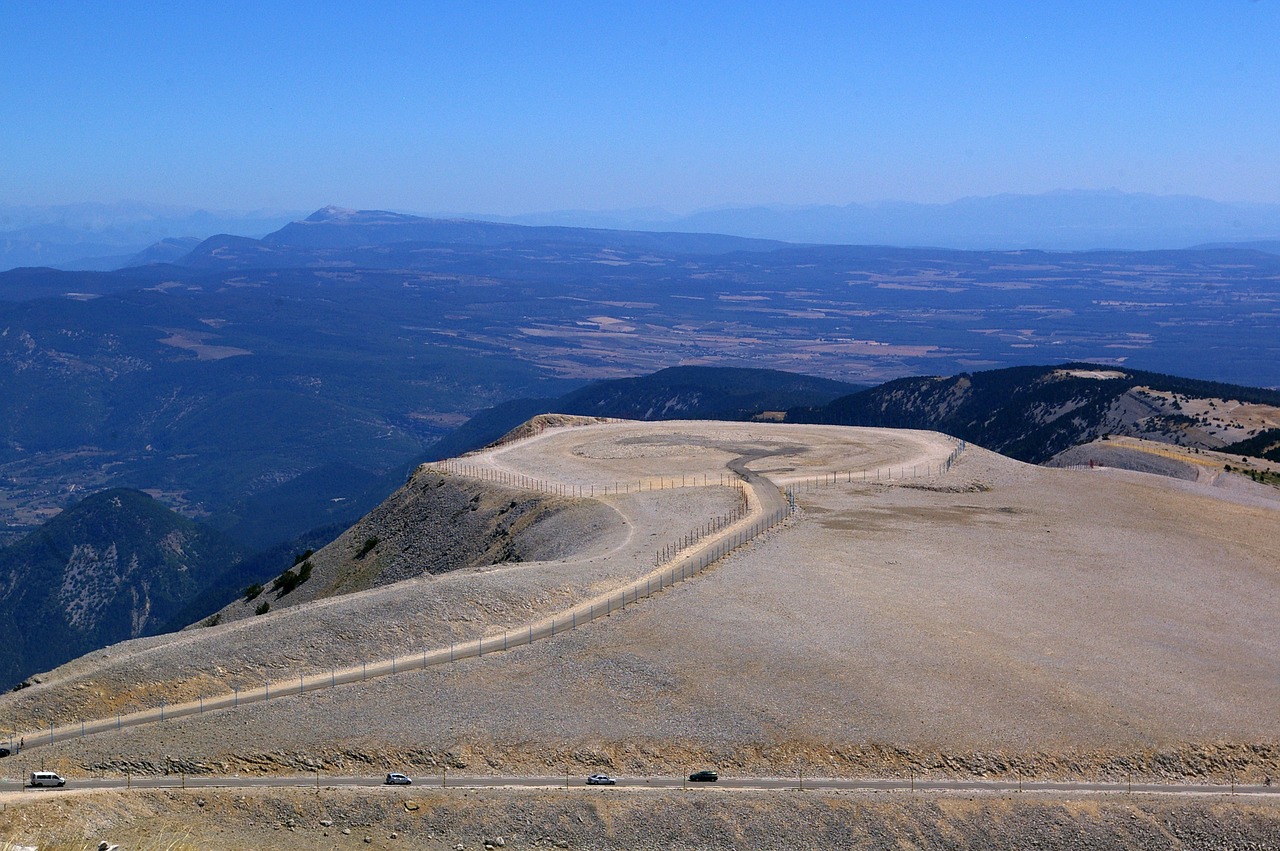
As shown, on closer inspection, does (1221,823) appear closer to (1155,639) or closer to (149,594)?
(1155,639)

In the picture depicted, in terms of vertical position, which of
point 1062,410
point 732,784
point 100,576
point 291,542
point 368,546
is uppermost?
point 1062,410

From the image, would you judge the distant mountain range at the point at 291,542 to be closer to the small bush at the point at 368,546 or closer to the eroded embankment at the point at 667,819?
the small bush at the point at 368,546

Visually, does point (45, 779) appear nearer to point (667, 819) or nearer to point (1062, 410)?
point (667, 819)

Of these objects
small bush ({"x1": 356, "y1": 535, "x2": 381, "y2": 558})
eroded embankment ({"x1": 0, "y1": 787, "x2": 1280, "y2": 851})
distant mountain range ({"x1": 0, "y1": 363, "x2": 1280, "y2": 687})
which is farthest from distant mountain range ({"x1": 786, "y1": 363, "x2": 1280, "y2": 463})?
eroded embankment ({"x1": 0, "y1": 787, "x2": 1280, "y2": 851})

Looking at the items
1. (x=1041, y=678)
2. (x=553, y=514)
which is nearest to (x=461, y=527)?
(x=553, y=514)

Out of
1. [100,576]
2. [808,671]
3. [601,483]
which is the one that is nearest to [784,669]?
[808,671]

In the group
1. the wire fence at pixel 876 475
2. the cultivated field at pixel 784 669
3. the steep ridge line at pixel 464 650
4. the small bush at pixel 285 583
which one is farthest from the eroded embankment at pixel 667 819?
the small bush at pixel 285 583
